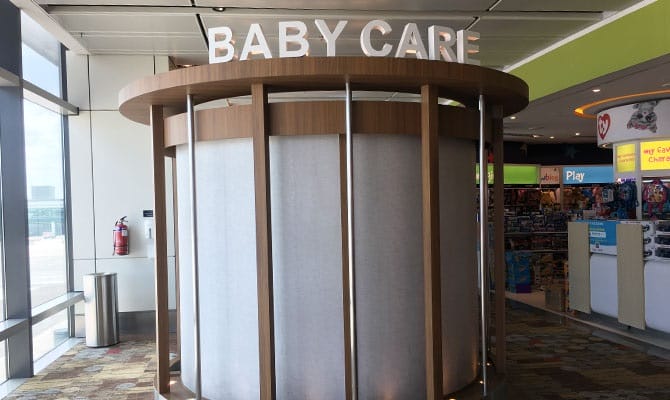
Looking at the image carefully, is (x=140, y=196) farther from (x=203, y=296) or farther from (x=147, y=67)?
(x=203, y=296)

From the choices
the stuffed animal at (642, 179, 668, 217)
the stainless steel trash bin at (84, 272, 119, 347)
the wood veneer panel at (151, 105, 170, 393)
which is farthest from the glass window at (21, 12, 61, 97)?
the stuffed animal at (642, 179, 668, 217)

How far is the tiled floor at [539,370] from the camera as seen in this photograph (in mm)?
5102

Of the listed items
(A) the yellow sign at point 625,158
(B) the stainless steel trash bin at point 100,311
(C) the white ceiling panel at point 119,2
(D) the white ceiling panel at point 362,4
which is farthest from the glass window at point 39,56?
(A) the yellow sign at point 625,158

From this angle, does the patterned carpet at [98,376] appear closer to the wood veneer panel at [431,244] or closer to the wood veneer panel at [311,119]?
the wood veneer panel at [431,244]

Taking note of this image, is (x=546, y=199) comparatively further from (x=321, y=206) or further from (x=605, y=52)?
(x=321, y=206)

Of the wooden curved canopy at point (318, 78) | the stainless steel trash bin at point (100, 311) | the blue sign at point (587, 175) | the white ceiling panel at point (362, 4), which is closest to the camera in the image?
the wooden curved canopy at point (318, 78)

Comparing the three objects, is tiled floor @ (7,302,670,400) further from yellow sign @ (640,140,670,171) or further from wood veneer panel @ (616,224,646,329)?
yellow sign @ (640,140,670,171)

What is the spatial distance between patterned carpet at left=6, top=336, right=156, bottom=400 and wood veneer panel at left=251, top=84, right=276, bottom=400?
228cm

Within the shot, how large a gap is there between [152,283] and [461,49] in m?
5.55

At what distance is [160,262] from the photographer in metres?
3.86

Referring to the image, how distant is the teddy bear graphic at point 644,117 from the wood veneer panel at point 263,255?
7260mm

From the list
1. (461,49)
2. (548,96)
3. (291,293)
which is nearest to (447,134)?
(461,49)

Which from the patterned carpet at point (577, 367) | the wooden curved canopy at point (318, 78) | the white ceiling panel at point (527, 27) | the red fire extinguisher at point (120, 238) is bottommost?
the patterned carpet at point (577, 367)

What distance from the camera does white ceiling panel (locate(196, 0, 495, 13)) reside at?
5.84 m
